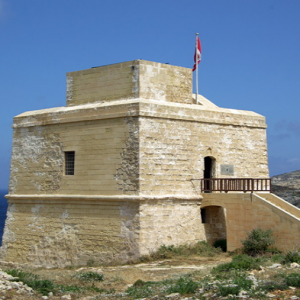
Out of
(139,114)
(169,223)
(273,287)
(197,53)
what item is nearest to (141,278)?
(169,223)

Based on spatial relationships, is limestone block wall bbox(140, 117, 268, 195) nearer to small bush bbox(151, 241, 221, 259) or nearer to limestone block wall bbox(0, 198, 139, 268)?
limestone block wall bbox(0, 198, 139, 268)

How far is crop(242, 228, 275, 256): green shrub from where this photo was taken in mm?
17641

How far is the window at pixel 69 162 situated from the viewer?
819 inches

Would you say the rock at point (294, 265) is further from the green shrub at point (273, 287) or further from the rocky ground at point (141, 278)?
the green shrub at point (273, 287)

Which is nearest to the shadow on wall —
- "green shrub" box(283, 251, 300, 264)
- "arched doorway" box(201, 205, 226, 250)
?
"arched doorway" box(201, 205, 226, 250)

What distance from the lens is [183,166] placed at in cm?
1981

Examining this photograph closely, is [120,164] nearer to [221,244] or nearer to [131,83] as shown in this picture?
[131,83]

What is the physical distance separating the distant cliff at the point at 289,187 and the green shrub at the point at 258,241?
11221 mm

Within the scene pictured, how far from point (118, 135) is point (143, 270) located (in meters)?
4.61

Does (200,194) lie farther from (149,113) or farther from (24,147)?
(24,147)

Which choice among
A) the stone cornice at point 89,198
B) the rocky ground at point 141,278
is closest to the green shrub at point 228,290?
the rocky ground at point 141,278

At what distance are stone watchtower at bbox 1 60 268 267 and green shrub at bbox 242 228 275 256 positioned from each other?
Result: 236cm

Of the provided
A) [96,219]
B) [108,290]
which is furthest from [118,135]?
[108,290]

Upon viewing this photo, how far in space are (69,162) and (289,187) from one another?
14.5 meters
